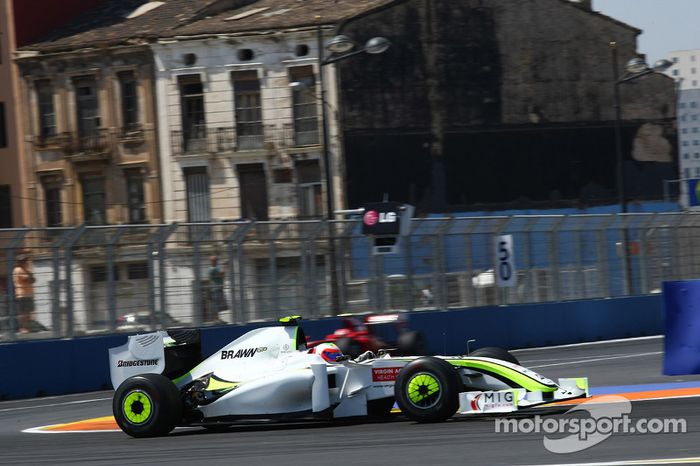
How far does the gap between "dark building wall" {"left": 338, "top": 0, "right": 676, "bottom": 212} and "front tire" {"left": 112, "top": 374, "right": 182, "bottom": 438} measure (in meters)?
24.5

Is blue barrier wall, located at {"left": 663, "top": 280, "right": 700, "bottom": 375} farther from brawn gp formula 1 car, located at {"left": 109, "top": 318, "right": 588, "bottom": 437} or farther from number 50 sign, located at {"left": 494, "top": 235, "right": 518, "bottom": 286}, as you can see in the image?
number 50 sign, located at {"left": 494, "top": 235, "right": 518, "bottom": 286}

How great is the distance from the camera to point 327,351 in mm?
12109

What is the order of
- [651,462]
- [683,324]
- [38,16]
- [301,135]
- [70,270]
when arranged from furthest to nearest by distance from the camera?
[38,16] → [301,135] → [70,270] → [683,324] → [651,462]

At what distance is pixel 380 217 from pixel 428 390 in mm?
10022

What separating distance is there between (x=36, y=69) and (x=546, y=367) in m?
24.4

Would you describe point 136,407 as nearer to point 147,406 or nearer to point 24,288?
point 147,406

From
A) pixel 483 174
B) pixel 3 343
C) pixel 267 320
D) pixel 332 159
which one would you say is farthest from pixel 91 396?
pixel 483 174

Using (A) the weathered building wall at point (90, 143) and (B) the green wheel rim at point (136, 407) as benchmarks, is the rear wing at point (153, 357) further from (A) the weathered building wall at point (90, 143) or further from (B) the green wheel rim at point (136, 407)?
(A) the weathered building wall at point (90, 143)

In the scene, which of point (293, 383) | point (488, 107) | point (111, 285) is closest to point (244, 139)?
point (488, 107)

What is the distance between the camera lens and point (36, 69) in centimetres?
Result: 3875

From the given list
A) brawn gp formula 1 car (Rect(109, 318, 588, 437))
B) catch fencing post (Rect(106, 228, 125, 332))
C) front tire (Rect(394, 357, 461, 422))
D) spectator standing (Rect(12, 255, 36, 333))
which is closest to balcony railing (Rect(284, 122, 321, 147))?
catch fencing post (Rect(106, 228, 125, 332))

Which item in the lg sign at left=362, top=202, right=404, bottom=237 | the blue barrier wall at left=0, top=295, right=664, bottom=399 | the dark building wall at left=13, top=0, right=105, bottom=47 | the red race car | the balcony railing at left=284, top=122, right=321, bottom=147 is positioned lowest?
the blue barrier wall at left=0, top=295, right=664, bottom=399

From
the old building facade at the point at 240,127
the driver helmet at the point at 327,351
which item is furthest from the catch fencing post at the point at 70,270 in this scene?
the old building facade at the point at 240,127

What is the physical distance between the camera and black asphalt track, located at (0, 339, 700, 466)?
909 centimetres
